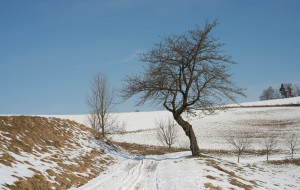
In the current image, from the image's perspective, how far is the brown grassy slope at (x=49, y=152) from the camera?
31.6 ft

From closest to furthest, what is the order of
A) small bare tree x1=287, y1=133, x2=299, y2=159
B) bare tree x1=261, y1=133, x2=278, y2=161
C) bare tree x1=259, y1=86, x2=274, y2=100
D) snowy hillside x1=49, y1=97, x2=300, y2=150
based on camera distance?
1. small bare tree x1=287, y1=133, x2=299, y2=159
2. bare tree x1=261, y1=133, x2=278, y2=161
3. snowy hillside x1=49, y1=97, x2=300, y2=150
4. bare tree x1=259, y1=86, x2=274, y2=100

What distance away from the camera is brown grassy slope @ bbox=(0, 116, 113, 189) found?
31.6 feet

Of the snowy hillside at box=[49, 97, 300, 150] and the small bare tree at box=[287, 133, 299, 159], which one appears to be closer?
the small bare tree at box=[287, 133, 299, 159]

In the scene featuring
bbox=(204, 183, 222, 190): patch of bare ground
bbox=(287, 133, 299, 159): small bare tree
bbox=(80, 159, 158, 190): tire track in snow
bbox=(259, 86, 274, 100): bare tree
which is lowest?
bbox=(287, 133, 299, 159): small bare tree

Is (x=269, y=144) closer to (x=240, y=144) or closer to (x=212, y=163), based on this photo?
(x=240, y=144)

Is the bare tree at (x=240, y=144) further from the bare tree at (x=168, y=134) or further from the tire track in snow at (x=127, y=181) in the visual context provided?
the tire track in snow at (x=127, y=181)

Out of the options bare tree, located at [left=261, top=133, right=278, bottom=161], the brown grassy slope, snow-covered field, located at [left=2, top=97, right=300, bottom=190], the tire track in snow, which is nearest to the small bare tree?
snow-covered field, located at [left=2, top=97, right=300, bottom=190]

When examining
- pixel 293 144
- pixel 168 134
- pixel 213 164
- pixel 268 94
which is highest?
pixel 268 94

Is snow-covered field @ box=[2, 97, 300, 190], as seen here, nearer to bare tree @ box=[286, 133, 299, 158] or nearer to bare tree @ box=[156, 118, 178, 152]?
bare tree @ box=[286, 133, 299, 158]

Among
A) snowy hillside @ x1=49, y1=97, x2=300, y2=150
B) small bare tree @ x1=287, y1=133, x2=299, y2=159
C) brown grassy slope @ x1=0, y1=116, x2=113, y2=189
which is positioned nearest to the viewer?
brown grassy slope @ x1=0, y1=116, x2=113, y2=189

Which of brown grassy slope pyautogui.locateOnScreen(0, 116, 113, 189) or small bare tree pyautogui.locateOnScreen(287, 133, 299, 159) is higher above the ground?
brown grassy slope pyautogui.locateOnScreen(0, 116, 113, 189)

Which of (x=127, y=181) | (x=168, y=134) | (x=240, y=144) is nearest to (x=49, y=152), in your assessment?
(x=127, y=181)

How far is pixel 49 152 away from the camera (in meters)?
13.2

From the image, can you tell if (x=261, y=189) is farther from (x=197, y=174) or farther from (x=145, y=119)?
(x=145, y=119)
